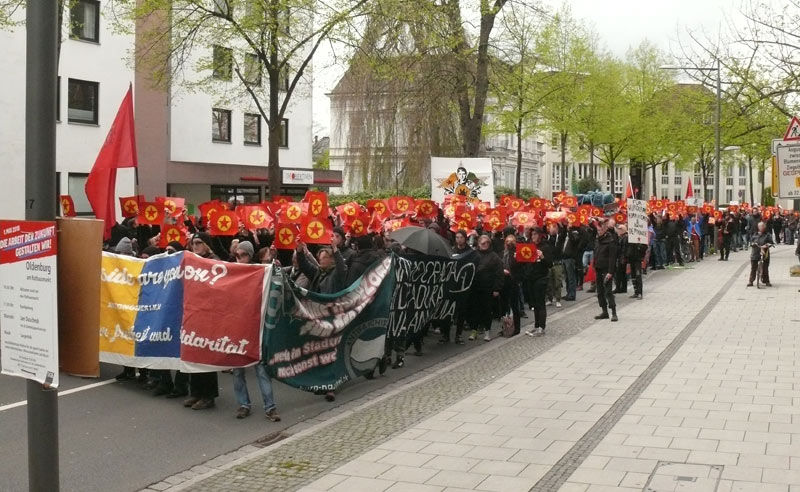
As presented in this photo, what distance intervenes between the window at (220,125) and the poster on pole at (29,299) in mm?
35239

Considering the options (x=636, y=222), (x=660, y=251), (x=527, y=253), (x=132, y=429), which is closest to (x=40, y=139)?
(x=132, y=429)

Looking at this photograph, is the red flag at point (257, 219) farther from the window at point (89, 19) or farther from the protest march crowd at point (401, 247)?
the window at point (89, 19)

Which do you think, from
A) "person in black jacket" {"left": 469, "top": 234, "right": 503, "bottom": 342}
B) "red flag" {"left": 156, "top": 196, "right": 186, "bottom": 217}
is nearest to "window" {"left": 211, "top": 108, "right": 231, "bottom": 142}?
"red flag" {"left": 156, "top": 196, "right": 186, "bottom": 217}

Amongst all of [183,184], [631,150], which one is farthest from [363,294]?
[631,150]

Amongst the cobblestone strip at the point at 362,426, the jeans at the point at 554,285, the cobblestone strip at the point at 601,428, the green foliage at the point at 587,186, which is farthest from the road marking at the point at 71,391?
the green foliage at the point at 587,186

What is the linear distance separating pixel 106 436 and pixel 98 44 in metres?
28.4

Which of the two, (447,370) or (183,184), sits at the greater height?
(183,184)

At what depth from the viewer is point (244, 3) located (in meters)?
21.3

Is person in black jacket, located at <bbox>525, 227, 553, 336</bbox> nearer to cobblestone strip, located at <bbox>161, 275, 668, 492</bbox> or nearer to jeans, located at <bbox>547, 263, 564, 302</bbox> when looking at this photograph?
cobblestone strip, located at <bbox>161, 275, 668, 492</bbox>

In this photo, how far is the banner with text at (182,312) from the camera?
8.82 metres

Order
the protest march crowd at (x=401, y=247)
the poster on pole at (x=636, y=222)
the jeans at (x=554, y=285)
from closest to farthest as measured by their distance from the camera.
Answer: the protest march crowd at (x=401, y=247) → the jeans at (x=554, y=285) → the poster on pole at (x=636, y=222)

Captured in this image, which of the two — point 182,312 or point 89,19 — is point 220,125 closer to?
point 89,19

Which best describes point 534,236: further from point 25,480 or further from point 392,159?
point 392,159

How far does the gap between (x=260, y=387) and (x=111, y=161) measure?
5.27m
